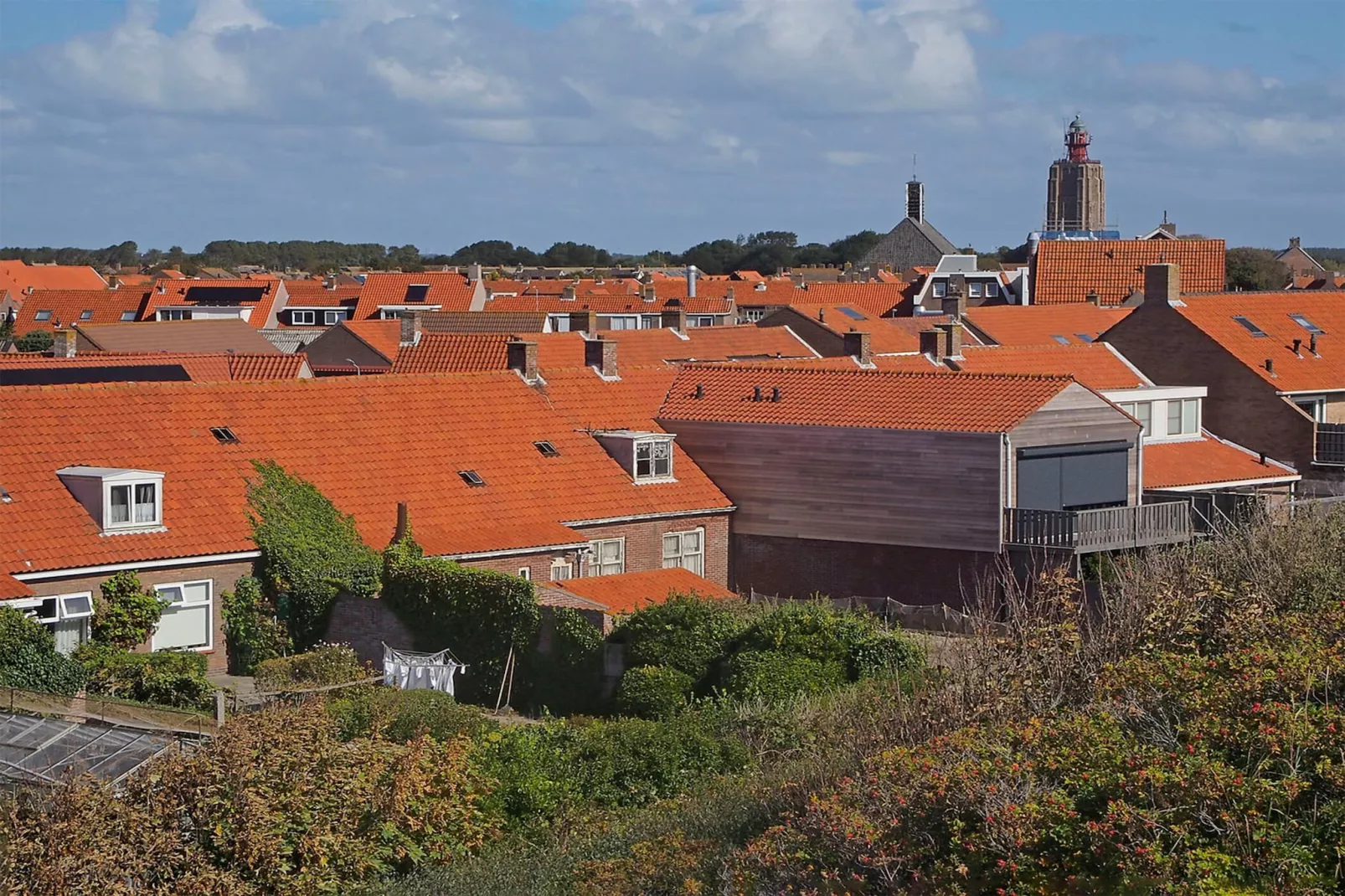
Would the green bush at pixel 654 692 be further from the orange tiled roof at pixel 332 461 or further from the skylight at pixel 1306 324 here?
A: the skylight at pixel 1306 324

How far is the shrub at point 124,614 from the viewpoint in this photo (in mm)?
28375

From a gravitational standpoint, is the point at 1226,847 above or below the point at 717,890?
above

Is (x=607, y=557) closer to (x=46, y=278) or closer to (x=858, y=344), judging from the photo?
(x=858, y=344)

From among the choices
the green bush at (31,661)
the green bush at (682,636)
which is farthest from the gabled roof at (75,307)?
the green bush at (682,636)

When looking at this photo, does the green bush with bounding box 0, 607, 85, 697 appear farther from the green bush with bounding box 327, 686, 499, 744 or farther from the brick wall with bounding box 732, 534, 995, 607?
the brick wall with bounding box 732, 534, 995, 607

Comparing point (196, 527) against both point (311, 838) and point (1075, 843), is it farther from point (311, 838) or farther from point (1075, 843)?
point (1075, 843)

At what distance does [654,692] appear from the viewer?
87.7 ft

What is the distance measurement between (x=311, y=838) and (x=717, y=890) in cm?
391

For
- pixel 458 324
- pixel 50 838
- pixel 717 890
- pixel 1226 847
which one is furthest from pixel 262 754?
pixel 458 324

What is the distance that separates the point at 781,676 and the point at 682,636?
6.22 feet

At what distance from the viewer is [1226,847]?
488 inches

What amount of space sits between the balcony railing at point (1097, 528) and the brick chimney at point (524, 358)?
10.7 meters

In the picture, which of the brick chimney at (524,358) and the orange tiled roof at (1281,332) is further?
the orange tiled roof at (1281,332)

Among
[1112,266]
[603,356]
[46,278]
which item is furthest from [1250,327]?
[46,278]
